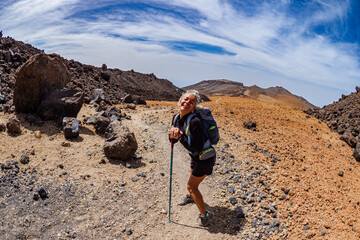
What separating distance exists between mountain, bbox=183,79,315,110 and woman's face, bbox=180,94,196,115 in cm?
4269

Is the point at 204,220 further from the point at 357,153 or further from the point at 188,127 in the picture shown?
the point at 357,153

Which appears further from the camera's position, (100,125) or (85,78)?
(85,78)

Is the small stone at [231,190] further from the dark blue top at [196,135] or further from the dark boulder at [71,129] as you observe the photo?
the dark boulder at [71,129]

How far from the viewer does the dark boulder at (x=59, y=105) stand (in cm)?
943

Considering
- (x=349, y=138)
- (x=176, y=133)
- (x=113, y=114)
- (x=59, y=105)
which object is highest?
(x=349, y=138)

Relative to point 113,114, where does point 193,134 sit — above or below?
above

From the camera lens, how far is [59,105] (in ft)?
31.4

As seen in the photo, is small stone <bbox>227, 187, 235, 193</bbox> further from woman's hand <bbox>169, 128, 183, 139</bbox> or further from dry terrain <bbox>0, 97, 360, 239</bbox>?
woman's hand <bbox>169, 128, 183, 139</bbox>

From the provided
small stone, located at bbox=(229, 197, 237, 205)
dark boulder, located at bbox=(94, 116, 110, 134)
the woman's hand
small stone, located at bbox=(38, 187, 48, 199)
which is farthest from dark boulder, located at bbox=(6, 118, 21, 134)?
small stone, located at bbox=(229, 197, 237, 205)

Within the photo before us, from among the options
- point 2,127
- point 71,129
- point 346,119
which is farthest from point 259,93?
point 2,127

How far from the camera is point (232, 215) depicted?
548 centimetres

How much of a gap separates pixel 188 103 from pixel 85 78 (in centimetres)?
2260

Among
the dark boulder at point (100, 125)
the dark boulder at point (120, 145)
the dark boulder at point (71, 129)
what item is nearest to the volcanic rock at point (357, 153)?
the dark boulder at point (120, 145)

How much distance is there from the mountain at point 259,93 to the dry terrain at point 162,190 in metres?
37.8
